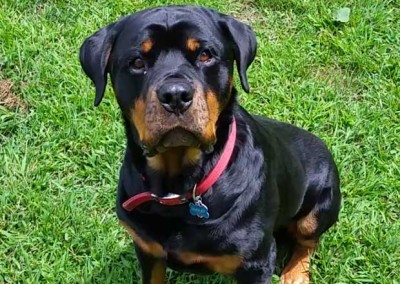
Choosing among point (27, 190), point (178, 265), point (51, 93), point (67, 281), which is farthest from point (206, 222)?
point (51, 93)

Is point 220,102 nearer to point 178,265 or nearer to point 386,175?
point 178,265

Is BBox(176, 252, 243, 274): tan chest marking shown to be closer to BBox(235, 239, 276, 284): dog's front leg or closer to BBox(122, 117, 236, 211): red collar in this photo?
BBox(235, 239, 276, 284): dog's front leg

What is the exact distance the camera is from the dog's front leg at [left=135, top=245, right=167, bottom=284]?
138 inches

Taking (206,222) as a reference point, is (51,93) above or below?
below

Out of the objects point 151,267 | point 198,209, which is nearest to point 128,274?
point 151,267

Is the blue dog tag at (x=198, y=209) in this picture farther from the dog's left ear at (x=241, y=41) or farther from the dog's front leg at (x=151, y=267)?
the dog's left ear at (x=241, y=41)

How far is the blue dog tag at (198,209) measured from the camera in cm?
317

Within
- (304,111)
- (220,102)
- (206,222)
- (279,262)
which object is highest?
(220,102)

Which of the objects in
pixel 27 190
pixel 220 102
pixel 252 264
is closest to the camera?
pixel 220 102

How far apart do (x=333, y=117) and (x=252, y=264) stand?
147cm

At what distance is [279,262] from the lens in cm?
409

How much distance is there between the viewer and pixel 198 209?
317 centimetres

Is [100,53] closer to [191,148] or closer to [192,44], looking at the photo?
[192,44]

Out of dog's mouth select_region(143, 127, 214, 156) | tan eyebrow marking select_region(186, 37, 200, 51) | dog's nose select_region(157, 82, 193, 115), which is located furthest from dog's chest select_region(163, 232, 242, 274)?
tan eyebrow marking select_region(186, 37, 200, 51)
